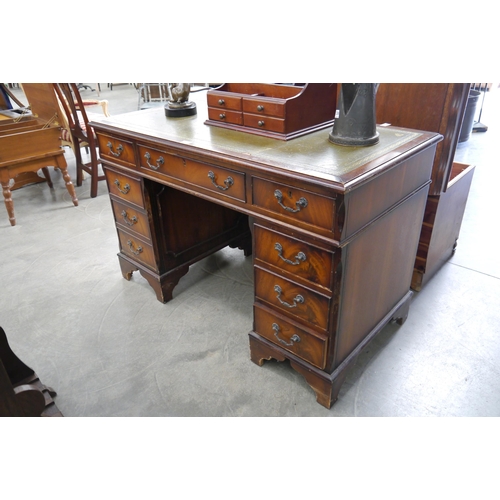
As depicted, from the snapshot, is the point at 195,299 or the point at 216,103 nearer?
the point at 216,103

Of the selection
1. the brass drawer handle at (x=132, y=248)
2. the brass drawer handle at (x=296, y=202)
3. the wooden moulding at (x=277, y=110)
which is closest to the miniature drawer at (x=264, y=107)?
the wooden moulding at (x=277, y=110)

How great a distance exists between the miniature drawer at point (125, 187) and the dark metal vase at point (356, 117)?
0.96 m

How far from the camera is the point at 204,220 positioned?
7.45ft

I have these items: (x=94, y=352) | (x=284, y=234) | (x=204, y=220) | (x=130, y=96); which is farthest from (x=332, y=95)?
(x=130, y=96)

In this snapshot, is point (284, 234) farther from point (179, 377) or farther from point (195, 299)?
point (195, 299)

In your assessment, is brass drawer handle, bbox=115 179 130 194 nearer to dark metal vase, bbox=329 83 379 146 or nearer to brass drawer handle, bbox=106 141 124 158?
brass drawer handle, bbox=106 141 124 158

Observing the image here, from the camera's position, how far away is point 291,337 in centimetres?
155

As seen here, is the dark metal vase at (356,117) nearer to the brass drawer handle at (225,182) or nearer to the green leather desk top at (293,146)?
the green leather desk top at (293,146)

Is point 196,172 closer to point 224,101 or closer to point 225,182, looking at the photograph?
point 225,182

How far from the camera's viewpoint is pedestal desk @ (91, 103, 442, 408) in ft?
4.08

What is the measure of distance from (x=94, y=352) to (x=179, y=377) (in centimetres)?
45

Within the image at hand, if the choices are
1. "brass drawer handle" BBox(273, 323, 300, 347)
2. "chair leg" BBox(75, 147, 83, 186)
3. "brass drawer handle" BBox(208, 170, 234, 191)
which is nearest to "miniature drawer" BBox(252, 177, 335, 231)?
"brass drawer handle" BBox(208, 170, 234, 191)

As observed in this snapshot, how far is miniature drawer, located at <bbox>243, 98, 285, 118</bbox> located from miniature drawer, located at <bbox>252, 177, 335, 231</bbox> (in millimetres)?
282

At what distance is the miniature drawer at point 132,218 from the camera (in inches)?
79.0
